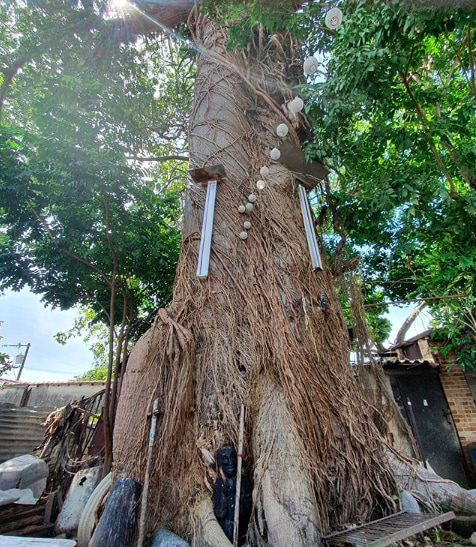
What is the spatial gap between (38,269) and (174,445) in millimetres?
2962

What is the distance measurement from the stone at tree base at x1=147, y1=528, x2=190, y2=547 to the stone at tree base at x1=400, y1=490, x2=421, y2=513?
1.23 metres

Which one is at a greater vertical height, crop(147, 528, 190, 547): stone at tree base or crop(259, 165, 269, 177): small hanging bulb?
crop(259, 165, 269, 177): small hanging bulb

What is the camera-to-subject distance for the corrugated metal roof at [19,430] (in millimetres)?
4641

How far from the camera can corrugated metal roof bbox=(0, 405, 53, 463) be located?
4641mm

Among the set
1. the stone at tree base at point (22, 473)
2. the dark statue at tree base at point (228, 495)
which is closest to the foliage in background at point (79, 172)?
the stone at tree base at point (22, 473)

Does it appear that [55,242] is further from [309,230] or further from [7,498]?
[309,230]

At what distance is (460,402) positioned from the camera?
4.50m

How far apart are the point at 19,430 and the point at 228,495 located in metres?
5.35

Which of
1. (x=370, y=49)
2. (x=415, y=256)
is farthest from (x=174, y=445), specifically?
(x=415, y=256)

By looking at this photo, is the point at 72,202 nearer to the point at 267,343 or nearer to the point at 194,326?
the point at 194,326

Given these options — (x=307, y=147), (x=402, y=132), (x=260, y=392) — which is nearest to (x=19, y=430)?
(x=260, y=392)

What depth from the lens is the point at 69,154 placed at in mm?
3037

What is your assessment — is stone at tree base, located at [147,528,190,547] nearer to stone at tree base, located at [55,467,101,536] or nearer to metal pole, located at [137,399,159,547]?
metal pole, located at [137,399,159,547]

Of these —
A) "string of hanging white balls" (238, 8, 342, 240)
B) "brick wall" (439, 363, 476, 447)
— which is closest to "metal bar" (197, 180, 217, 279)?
"string of hanging white balls" (238, 8, 342, 240)
